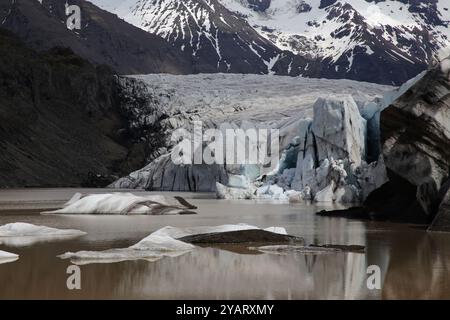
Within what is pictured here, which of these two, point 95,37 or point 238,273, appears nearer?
point 238,273

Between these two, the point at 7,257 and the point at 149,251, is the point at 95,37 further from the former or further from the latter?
the point at 7,257

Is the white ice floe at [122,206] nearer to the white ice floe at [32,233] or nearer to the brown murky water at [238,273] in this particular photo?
the white ice floe at [32,233]

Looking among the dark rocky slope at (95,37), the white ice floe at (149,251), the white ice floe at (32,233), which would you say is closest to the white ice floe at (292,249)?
the white ice floe at (149,251)

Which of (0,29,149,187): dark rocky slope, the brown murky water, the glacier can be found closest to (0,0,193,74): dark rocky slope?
(0,29,149,187): dark rocky slope

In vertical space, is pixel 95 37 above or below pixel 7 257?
above

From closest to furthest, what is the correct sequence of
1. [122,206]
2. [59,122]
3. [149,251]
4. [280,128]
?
[149,251], [122,206], [280,128], [59,122]

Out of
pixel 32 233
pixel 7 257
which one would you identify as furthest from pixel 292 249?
pixel 32 233
